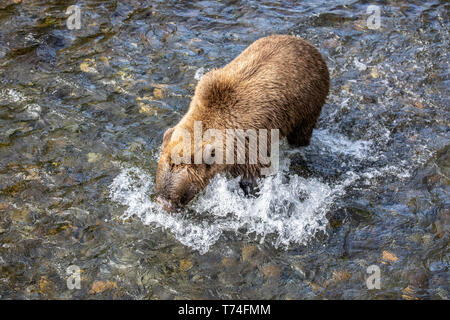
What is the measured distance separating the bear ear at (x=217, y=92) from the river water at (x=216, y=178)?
113cm

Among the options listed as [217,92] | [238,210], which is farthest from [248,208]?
[217,92]

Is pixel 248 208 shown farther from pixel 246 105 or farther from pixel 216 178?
pixel 246 105

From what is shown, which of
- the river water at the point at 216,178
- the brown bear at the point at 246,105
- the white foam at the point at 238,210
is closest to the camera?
the river water at the point at 216,178

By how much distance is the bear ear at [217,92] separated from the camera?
22.2ft

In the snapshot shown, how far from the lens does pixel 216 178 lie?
6.73 meters

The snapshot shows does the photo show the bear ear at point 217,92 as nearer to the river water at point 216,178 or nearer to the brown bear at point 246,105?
the brown bear at point 246,105

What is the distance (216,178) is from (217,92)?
1.25 m

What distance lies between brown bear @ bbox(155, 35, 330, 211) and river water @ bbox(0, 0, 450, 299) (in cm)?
39

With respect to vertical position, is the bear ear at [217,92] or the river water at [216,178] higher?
the bear ear at [217,92]

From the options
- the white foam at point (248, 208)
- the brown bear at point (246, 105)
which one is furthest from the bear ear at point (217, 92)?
the white foam at point (248, 208)

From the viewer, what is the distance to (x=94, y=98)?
8891mm

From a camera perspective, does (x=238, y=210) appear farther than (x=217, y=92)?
Yes

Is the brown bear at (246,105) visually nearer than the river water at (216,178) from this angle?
No

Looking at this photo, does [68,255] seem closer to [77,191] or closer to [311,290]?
[77,191]
